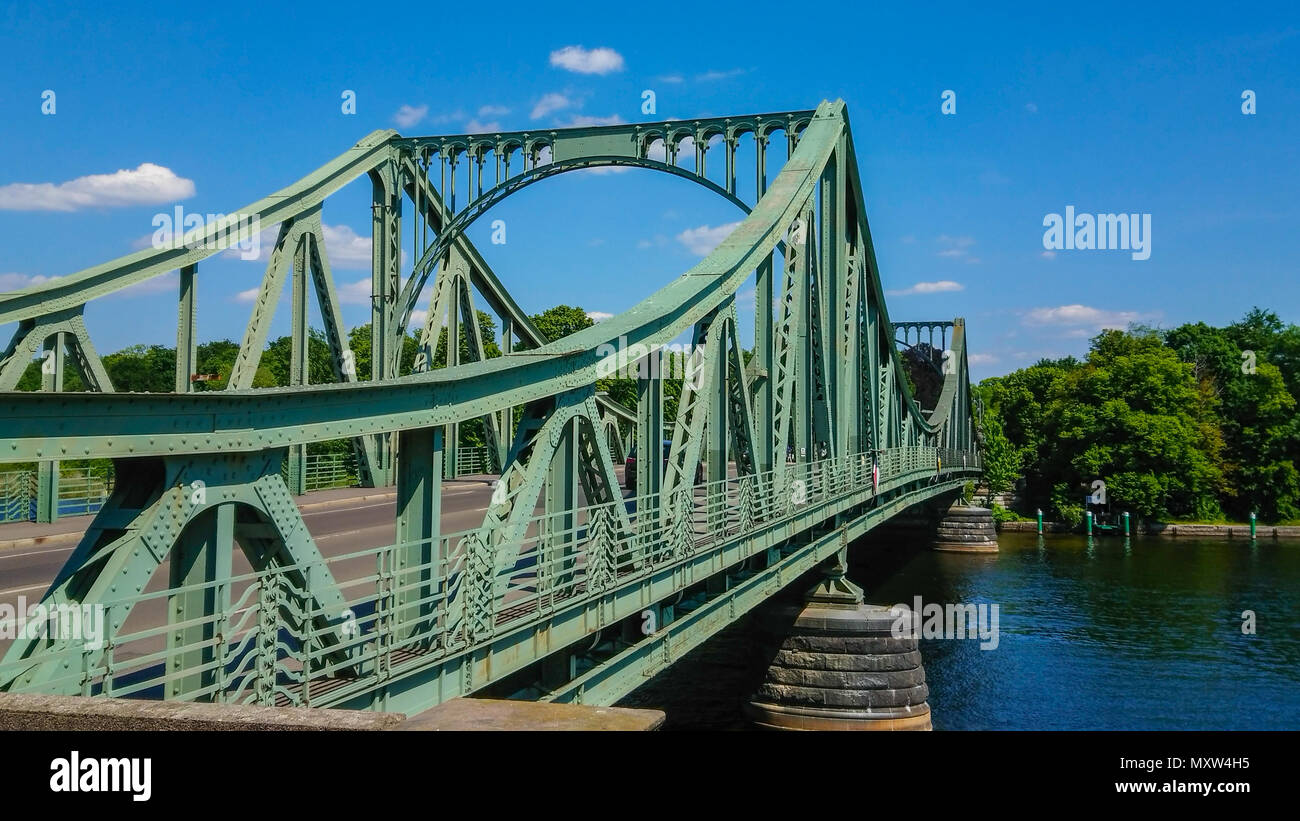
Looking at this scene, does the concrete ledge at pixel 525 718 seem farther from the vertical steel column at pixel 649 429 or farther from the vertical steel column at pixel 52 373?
the vertical steel column at pixel 52 373

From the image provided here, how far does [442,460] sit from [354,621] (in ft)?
14.3

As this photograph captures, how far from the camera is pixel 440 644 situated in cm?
754

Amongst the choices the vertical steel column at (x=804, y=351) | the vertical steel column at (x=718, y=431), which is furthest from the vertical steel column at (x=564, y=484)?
the vertical steel column at (x=804, y=351)

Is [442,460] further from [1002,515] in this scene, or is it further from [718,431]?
[1002,515]

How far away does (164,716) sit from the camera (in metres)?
3.58

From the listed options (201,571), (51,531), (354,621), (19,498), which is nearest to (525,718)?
(201,571)

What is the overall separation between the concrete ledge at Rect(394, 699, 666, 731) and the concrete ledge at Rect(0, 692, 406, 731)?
5.6 inches

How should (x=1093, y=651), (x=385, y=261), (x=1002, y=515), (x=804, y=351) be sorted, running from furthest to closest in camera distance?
(x=1002, y=515) < (x=1093, y=651) < (x=385, y=261) < (x=804, y=351)

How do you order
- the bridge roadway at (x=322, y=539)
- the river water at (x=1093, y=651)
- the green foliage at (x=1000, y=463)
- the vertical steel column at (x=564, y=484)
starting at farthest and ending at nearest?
1. the green foliage at (x=1000, y=463)
2. the river water at (x=1093, y=651)
3. the bridge roadway at (x=322, y=539)
4. the vertical steel column at (x=564, y=484)

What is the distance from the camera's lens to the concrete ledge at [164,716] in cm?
339

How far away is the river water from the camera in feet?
74.5

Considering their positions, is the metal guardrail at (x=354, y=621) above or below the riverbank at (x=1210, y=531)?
above

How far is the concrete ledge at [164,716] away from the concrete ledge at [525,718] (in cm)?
14
